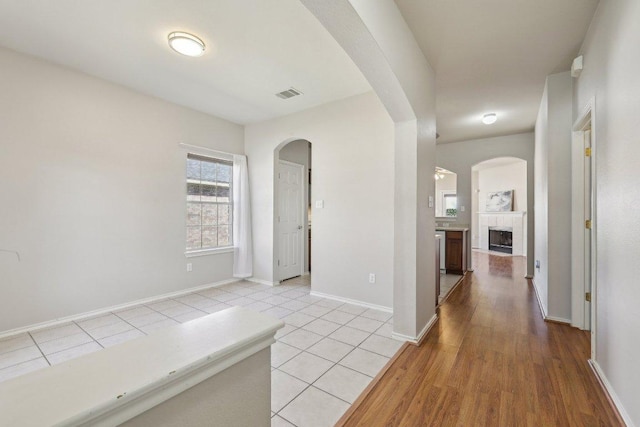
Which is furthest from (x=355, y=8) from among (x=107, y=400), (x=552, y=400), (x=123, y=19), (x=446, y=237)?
(x=446, y=237)

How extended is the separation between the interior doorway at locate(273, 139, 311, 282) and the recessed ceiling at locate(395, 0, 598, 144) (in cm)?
263

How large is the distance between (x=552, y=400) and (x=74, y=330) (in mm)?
4217

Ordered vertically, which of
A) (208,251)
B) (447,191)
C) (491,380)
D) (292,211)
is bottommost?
(491,380)

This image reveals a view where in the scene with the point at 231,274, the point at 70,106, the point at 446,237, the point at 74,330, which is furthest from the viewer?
the point at 446,237

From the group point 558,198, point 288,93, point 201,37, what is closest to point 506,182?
point 558,198

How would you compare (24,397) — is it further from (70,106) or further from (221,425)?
(70,106)

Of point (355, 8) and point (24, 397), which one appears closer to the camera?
point (24, 397)

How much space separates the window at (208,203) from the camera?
435 centimetres

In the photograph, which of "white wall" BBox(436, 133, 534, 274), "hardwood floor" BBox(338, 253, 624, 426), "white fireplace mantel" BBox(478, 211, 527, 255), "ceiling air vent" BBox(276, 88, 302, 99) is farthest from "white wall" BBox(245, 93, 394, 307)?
"white fireplace mantel" BBox(478, 211, 527, 255)

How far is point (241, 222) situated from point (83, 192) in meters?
2.11

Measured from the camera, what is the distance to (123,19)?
2.34 metres

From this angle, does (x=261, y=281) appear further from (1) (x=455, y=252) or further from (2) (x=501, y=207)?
(2) (x=501, y=207)

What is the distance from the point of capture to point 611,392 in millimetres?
1839

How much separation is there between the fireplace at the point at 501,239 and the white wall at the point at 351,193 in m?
7.22
